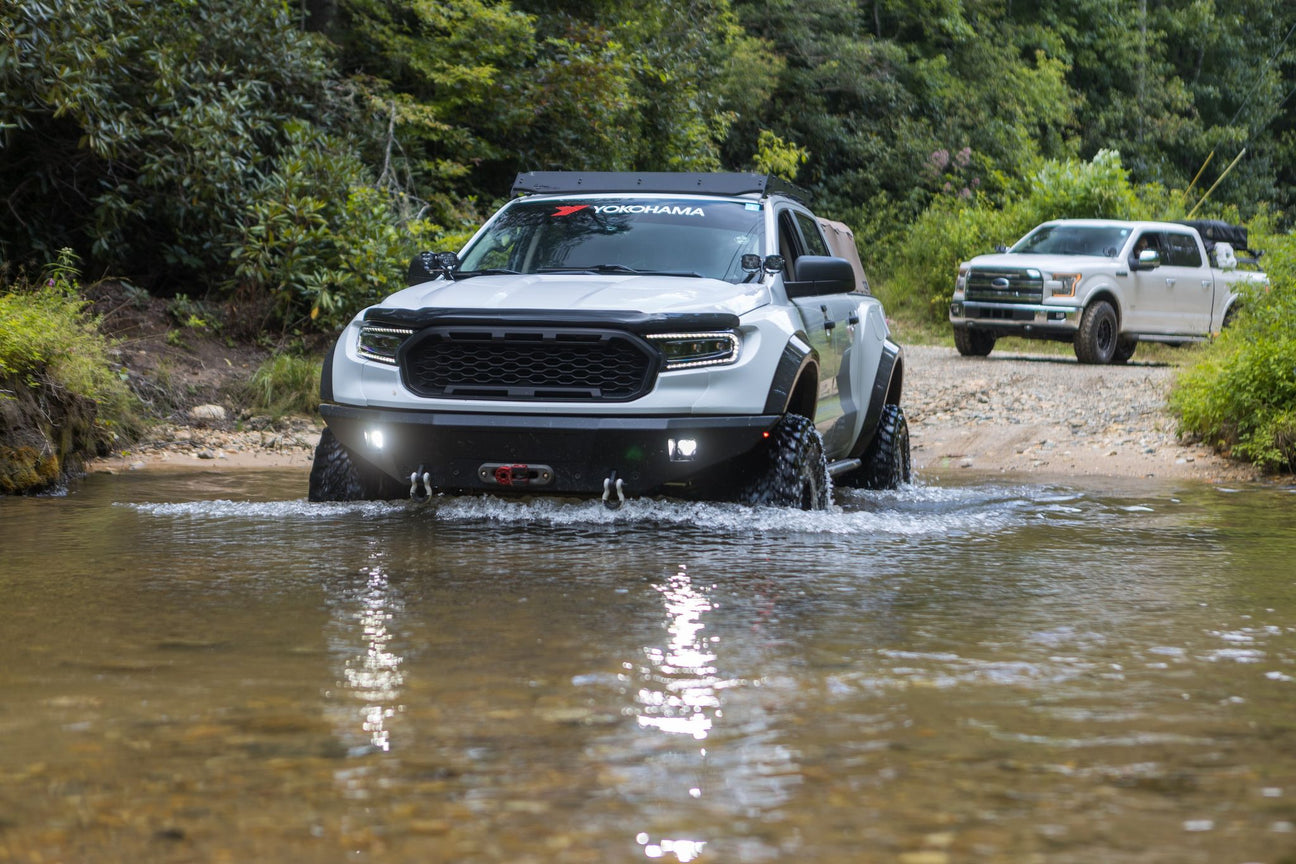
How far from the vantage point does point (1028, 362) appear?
62.0 feet

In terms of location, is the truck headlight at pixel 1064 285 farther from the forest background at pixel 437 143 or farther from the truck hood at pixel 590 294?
the truck hood at pixel 590 294

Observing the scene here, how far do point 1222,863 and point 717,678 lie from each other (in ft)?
5.27

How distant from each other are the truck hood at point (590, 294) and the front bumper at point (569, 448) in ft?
1.60

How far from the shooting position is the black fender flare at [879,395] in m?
8.95

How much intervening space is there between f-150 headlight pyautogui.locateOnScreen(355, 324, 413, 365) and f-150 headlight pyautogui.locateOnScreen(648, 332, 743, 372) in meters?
1.10

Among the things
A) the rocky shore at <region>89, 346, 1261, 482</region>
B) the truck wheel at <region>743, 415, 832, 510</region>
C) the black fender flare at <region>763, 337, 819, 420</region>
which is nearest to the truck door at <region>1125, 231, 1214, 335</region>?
the rocky shore at <region>89, 346, 1261, 482</region>

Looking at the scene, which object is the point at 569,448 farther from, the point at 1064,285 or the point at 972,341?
the point at 972,341

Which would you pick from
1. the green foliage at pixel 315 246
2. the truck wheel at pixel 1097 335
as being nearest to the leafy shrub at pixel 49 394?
the green foliage at pixel 315 246

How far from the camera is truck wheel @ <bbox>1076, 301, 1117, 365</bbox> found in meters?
19.0

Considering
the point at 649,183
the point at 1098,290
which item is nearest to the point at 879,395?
the point at 649,183

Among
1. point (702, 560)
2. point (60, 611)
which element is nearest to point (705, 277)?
point (702, 560)

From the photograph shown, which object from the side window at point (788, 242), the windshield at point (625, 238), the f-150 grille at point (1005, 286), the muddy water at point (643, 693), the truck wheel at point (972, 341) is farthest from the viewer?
the truck wheel at point (972, 341)

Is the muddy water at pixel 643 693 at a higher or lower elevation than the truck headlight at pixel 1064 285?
lower

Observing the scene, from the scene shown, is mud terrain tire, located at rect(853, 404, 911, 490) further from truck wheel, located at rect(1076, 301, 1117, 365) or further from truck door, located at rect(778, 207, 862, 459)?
truck wheel, located at rect(1076, 301, 1117, 365)
